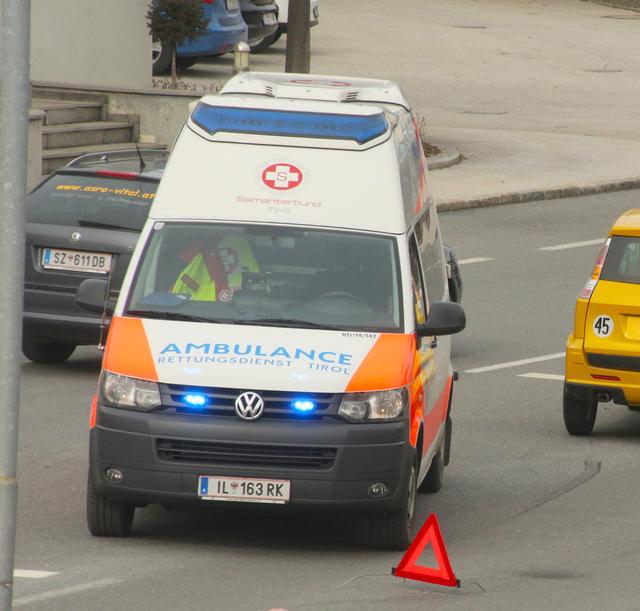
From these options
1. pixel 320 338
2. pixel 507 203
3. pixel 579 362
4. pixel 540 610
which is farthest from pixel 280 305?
pixel 507 203

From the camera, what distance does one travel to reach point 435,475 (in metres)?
10.9

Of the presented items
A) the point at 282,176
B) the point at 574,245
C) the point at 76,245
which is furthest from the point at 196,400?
the point at 574,245

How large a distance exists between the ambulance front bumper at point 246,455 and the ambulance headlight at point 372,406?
52mm

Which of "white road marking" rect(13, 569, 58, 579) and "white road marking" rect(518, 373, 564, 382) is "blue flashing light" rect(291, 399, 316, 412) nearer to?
"white road marking" rect(13, 569, 58, 579)

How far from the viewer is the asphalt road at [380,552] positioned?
27.7ft

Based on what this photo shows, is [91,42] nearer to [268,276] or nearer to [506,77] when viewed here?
[506,77]

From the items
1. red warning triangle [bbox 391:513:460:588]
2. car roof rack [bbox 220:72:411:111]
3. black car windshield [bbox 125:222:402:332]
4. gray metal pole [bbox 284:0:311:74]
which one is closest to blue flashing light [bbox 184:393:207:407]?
black car windshield [bbox 125:222:402:332]

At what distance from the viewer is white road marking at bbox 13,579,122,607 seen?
8171 mm

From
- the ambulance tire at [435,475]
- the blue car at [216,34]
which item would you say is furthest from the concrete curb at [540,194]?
the ambulance tire at [435,475]

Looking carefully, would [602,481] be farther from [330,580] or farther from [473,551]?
[330,580]

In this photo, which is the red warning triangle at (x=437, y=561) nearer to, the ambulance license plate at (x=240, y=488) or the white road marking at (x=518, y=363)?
the ambulance license plate at (x=240, y=488)

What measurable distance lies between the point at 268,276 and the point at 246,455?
1.27m

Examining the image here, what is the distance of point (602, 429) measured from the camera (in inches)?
519

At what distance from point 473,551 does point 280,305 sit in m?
1.65
